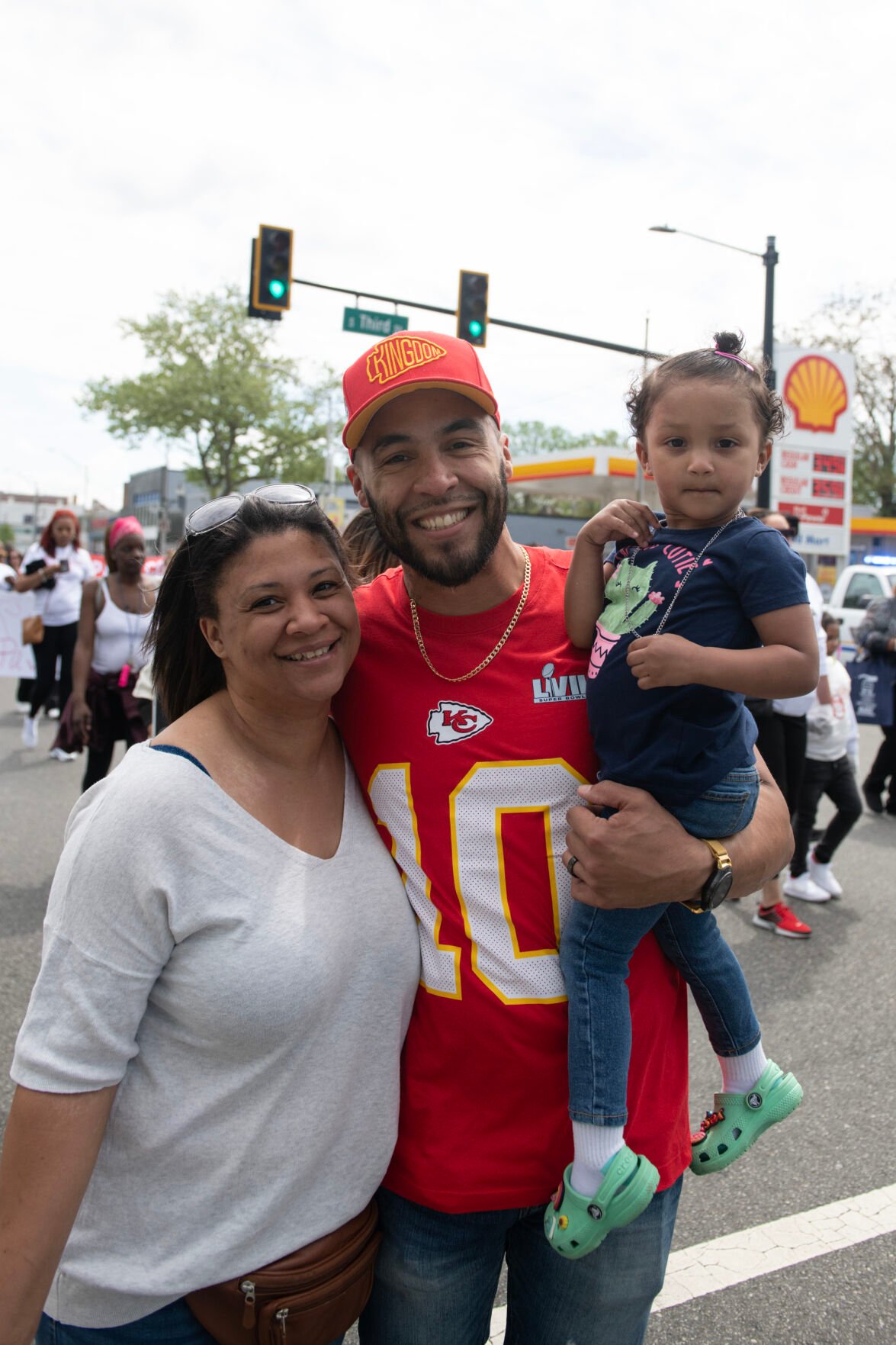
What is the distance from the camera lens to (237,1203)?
1.53m

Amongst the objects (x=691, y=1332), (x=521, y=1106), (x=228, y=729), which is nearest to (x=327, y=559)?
(x=228, y=729)

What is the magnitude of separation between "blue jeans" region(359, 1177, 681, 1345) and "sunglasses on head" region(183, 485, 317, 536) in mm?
1188

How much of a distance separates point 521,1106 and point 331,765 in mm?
671

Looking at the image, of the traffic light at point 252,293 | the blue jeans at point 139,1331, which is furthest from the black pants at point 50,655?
the blue jeans at point 139,1331

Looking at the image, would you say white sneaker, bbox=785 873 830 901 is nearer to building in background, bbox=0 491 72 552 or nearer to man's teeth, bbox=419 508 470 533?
man's teeth, bbox=419 508 470 533

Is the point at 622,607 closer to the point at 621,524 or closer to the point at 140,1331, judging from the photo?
the point at 621,524

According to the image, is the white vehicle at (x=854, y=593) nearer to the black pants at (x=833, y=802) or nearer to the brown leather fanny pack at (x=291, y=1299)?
the black pants at (x=833, y=802)

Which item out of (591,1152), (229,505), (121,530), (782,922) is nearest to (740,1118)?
(591,1152)

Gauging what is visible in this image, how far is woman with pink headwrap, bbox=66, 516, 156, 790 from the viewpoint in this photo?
6.20 metres

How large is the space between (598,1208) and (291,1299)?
1.61 ft

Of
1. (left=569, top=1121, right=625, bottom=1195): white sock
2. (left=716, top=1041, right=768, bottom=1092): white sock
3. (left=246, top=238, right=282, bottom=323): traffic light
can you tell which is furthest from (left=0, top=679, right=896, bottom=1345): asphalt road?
(left=246, top=238, right=282, bottom=323): traffic light

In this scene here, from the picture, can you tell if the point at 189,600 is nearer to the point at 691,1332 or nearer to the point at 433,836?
the point at 433,836

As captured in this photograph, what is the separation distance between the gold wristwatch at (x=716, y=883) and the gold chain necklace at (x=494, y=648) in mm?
506

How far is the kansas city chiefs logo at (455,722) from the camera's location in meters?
1.77
